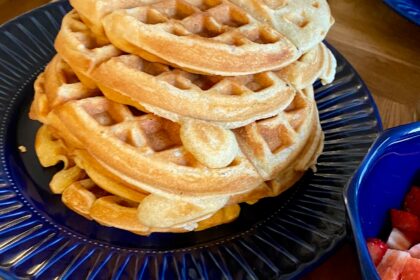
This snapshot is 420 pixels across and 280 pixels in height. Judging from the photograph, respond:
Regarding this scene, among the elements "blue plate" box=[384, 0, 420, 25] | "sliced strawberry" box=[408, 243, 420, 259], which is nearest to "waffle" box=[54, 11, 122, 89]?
"sliced strawberry" box=[408, 243, 420, 259]

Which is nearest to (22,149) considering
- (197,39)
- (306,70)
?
(197,39)

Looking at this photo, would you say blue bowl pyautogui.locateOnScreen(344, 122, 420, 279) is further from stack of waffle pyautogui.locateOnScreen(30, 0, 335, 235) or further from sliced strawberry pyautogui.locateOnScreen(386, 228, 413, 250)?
stack of waffle pyautogui.locateOnScreen(30, 0, 335, 235)

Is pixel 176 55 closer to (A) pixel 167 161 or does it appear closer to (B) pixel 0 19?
(A) pixel 167 161

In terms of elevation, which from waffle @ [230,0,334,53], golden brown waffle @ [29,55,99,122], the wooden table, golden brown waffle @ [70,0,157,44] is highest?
golden brown waffle @ [70,0,157,44]

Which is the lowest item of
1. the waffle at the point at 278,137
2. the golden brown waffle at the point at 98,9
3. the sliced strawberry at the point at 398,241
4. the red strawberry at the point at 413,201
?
the red strawberry at the point at 413,201

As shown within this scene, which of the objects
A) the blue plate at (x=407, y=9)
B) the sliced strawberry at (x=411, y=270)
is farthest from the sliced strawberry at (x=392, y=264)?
the blue plate at (x=407, y=9)

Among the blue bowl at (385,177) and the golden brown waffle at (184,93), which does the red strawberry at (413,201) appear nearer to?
the blue bowl at (385,177)
